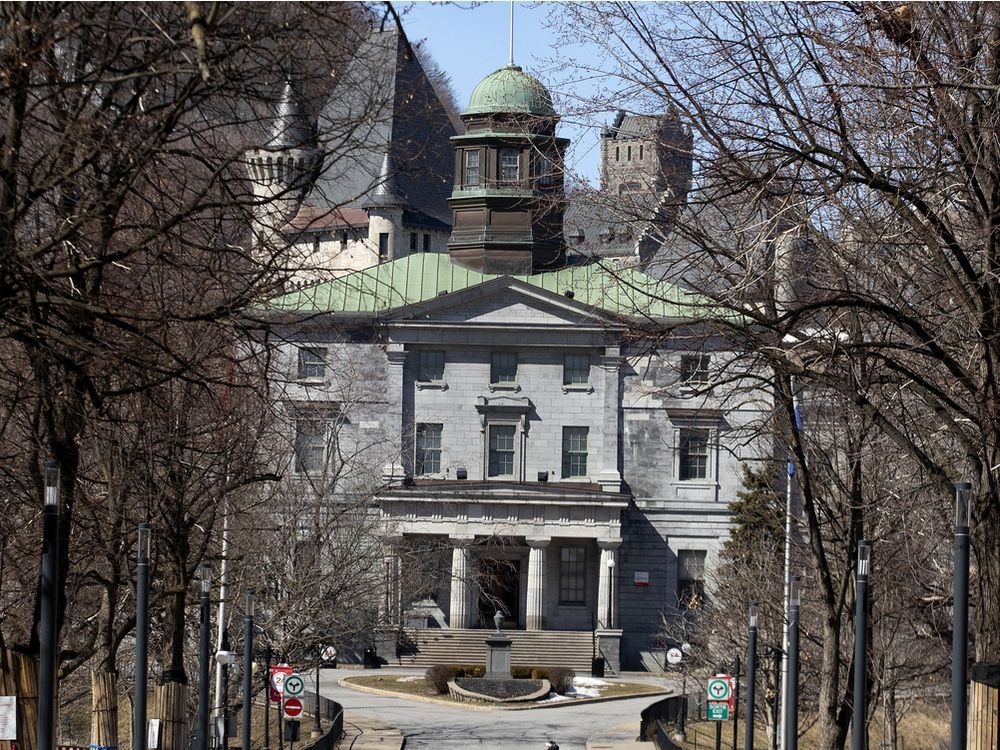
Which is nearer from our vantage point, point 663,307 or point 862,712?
point 862,712

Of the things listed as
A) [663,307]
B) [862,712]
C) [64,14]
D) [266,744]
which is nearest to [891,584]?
[862,712]

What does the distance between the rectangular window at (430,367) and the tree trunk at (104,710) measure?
57.0 metres

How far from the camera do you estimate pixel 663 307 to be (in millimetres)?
76562

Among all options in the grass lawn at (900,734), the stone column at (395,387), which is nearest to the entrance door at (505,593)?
the stone column at (395,387)

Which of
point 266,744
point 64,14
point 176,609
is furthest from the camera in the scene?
point 266,744

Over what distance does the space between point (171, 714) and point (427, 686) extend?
133 feet

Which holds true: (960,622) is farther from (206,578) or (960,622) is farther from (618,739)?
(618,739)

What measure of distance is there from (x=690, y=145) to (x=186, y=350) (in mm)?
8776

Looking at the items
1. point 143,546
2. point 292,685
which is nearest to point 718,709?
point 292,685

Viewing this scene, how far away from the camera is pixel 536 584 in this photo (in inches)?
3029

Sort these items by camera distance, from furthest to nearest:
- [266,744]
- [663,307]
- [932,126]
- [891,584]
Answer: [663,307] → [266,744] → [891,584] → [932,126]

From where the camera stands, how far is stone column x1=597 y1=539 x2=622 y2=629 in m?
76.5

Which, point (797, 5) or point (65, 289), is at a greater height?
point (797, 5)

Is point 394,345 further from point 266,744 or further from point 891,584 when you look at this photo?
point 891,584
